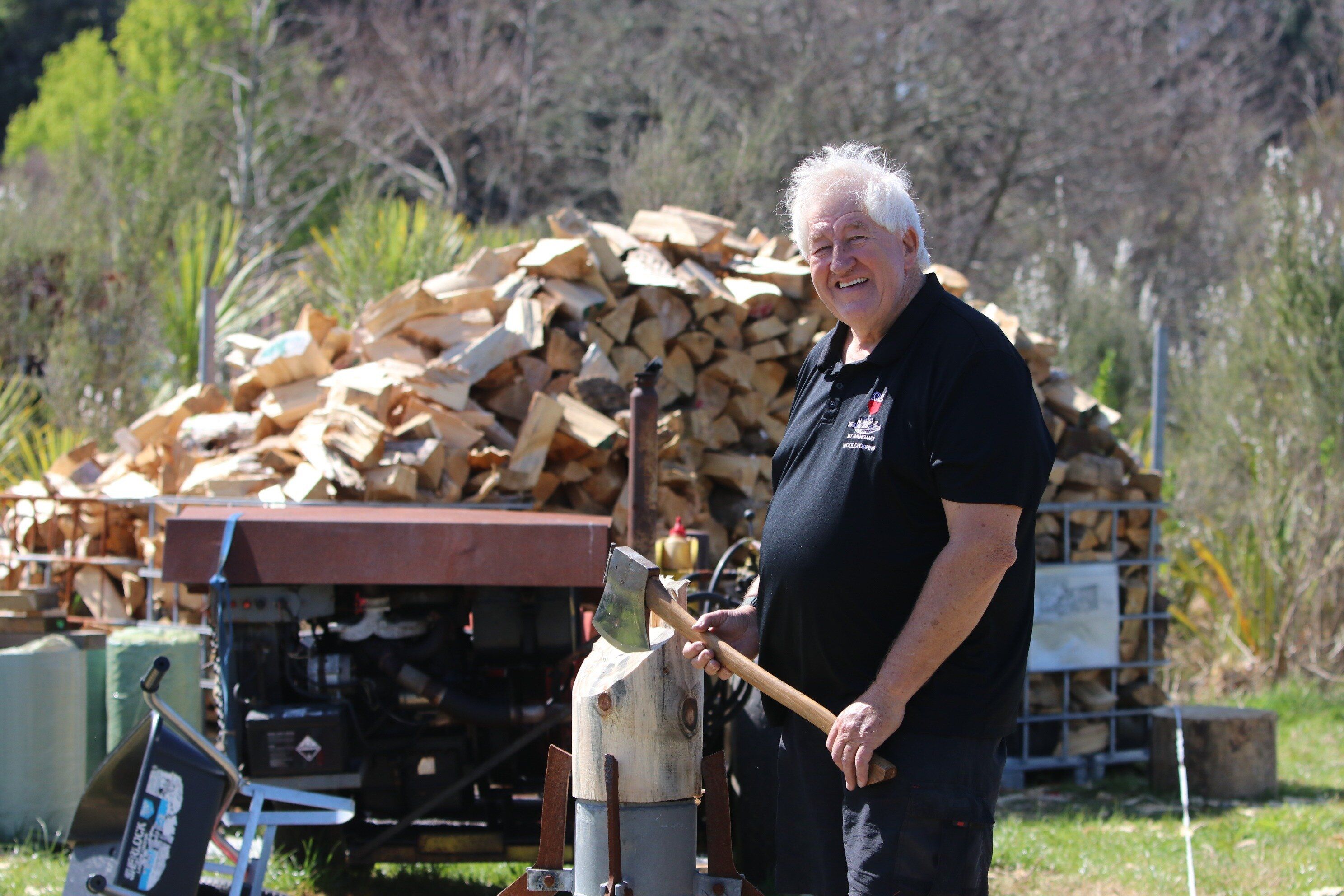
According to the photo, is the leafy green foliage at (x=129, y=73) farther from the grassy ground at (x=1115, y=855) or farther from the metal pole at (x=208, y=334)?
the grassy ground at (x=1115, y=855)

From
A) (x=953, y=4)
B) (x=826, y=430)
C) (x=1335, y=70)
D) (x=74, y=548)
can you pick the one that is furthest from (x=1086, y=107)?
(x=826, y=430)

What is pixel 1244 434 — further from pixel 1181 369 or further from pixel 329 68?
pixel 329 68

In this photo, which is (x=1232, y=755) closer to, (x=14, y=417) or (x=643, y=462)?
(x=643, y=462)

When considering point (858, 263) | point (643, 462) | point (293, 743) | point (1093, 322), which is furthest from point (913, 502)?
point (1093, 322)

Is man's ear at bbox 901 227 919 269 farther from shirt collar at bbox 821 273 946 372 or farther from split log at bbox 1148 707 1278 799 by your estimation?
split log at bbox 1148 707 1278 799

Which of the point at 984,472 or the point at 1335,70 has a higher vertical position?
the point at 1335,70

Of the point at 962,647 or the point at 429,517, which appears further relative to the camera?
the point at 429,517

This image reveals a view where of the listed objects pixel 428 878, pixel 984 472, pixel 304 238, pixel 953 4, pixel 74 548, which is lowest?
pixel 428 878

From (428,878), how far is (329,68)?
18.4 m

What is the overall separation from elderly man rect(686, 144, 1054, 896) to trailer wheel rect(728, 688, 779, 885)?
1.44 metres

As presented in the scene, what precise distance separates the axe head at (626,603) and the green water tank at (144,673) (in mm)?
2486

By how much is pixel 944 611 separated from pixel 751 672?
1.24ft

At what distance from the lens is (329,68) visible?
20.0 metres

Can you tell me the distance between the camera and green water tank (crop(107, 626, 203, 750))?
167 inches
